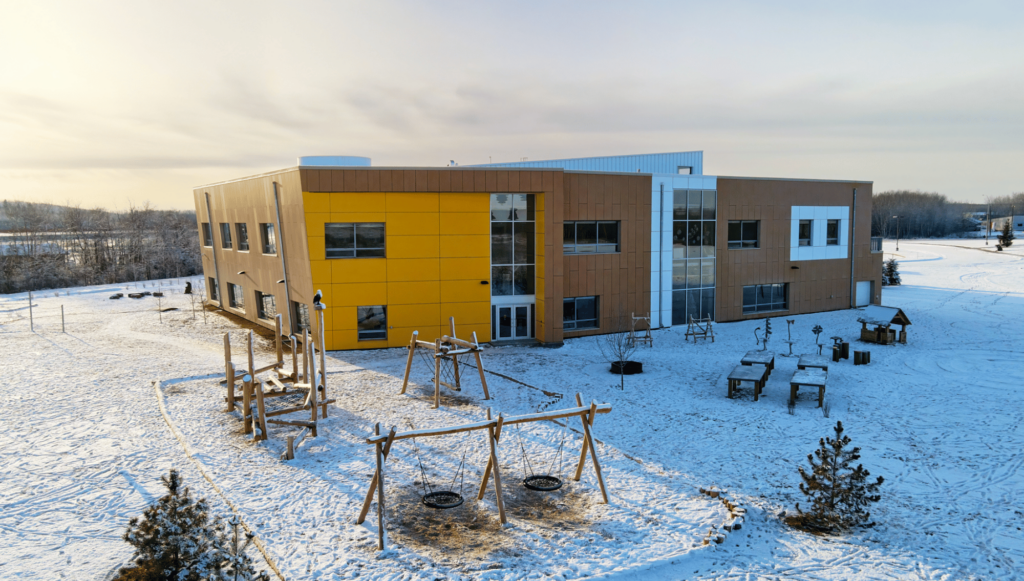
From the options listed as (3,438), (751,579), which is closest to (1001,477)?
(751,579)

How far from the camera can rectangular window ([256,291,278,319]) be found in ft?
95.0

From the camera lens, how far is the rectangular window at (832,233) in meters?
33.5

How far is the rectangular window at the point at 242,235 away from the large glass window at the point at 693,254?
21.7m

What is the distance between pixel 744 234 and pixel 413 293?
17.5 meters

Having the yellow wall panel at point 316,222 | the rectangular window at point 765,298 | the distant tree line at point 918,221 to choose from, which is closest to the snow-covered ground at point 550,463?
the yellow wall panel at point 316,222

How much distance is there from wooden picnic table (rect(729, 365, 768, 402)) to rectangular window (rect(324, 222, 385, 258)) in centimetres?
1368

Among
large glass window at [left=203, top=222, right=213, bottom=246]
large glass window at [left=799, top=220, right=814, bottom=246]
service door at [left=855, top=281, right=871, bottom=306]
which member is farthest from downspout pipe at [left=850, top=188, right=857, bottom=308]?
large glass window at [left=203, top=222, right=213, bottom=246]

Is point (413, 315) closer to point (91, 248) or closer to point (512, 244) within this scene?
point (512, 244)

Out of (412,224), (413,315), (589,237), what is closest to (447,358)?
(413,315)

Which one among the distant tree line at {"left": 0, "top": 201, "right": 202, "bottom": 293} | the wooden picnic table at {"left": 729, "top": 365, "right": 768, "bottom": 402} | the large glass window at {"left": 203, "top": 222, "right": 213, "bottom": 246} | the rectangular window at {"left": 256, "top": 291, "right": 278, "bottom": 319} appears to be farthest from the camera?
the distant tree line at {"left": 0, "top": 201, "right": 202, "bottom": 293}

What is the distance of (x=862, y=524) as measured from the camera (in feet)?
33.9

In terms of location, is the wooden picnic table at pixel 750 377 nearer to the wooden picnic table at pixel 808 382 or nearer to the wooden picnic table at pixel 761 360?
the wooden picnic table at pixel 761 360

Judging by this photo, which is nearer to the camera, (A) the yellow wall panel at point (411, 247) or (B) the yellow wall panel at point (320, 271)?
(B) the yellow wall panel at point (320, 271)

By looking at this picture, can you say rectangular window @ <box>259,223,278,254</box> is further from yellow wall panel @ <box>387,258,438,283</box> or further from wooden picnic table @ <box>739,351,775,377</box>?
wooden picnic table @ <box>739,351,775,377</box>
